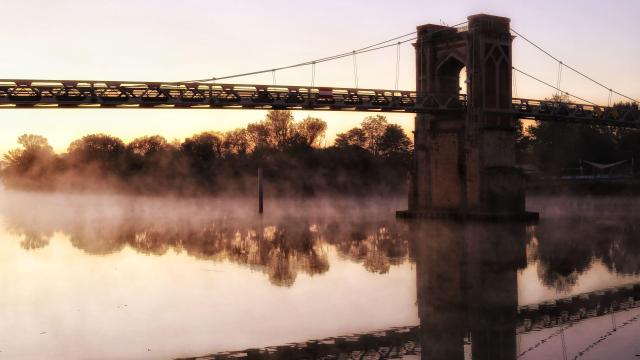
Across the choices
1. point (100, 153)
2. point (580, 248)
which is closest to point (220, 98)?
point (580, 248)

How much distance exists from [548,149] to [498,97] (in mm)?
71078

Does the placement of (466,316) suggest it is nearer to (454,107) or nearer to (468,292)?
(468,292)

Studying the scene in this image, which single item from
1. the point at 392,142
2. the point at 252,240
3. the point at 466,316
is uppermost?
the point at 392,142

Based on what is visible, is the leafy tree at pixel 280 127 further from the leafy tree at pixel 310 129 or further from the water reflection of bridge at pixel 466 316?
the water reflection of bridge at pixel 466 316

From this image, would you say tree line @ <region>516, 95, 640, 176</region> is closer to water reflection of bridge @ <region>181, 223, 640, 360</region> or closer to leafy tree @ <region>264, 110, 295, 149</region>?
leafy tree @ <region>264, 110, 295, 149</region>

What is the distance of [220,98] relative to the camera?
48.9 meters

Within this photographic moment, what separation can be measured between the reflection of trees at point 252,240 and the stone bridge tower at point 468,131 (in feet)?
22.7

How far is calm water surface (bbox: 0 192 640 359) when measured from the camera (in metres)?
16.8

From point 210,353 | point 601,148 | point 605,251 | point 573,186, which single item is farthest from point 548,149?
point 210,353

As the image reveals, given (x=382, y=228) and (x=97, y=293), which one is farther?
(x=382, y=228)

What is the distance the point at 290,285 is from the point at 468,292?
573 cm

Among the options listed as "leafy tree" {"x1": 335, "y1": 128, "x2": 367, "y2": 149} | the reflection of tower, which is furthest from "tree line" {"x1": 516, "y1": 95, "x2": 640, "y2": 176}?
the reflection of tower

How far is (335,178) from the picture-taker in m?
108

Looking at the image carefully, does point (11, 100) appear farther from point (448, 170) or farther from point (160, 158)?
point (160, 158)
